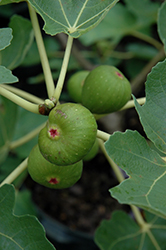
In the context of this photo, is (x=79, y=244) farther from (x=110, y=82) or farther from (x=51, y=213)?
(x=110, y=82)

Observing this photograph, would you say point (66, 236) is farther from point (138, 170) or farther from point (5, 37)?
point (5, 37)

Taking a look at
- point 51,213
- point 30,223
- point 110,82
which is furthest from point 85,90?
point 51,213

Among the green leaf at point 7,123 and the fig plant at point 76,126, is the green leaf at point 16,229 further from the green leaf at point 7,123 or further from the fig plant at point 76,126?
the green leaf at point 7,123

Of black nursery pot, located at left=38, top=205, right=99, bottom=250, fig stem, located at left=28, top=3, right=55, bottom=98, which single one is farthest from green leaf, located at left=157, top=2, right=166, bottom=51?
black nursery pot, located at left=38, top=205, right=99, bottom=250

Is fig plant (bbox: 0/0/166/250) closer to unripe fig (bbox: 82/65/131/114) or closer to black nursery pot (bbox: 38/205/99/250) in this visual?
unripe fig (bbox: 82/65/131/114)

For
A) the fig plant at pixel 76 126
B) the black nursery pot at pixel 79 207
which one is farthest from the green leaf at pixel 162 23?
the black nursery pot at pixel 79 207

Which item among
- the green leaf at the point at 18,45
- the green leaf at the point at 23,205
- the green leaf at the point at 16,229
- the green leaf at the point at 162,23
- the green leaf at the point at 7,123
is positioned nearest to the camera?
the green leaf at the point at 16,229
